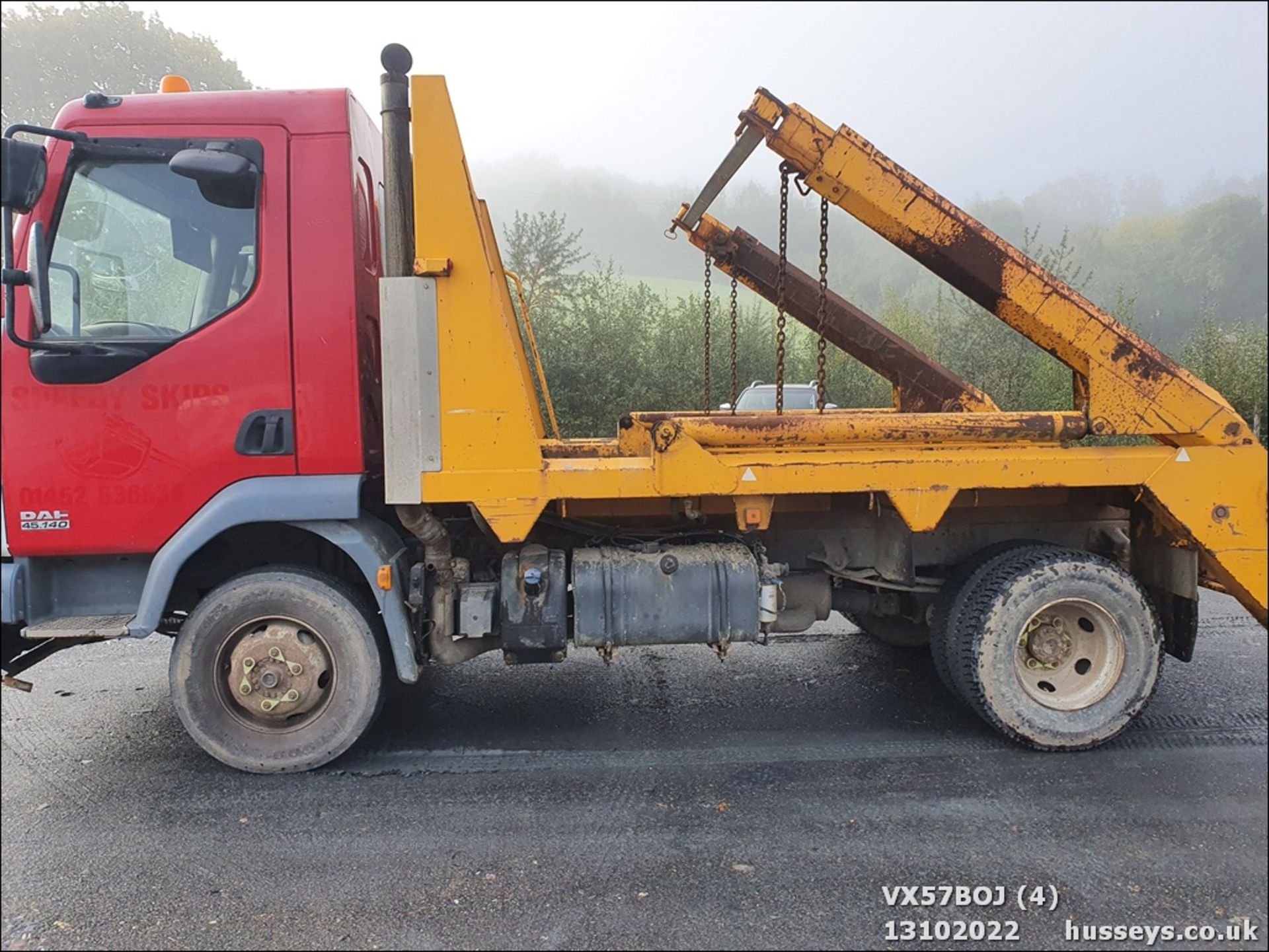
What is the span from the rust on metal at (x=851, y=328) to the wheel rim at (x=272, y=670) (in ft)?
11.2

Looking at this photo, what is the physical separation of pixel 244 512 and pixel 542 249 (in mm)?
13645

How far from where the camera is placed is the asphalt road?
7.97ft

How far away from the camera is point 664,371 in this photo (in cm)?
1473

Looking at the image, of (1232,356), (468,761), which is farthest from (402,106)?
(1232,356)

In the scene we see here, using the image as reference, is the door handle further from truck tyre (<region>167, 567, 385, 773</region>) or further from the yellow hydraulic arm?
the yellow hydraulic arm

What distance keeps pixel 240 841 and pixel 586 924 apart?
1483mm

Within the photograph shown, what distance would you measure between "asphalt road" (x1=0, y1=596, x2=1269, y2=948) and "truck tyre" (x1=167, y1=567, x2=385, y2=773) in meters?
0.17

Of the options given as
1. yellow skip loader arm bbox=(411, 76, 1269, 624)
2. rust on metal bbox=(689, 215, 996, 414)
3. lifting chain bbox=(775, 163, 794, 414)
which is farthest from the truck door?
rust on metal bbox=(689, 215, 996, 414)

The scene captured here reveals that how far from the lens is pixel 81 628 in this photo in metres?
3.30

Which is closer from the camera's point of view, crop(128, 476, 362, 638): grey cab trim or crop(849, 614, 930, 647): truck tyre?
crop(128, 476, 362, 638): grey cab trim

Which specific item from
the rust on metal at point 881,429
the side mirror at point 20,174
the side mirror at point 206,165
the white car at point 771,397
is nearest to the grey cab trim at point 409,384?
the side mirror at point 206,165

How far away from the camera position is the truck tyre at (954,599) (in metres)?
3.77

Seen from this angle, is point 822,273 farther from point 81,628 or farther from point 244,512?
point 81,628

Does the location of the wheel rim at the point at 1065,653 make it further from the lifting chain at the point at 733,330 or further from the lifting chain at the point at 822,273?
the lifting chain at the point at 733,330
